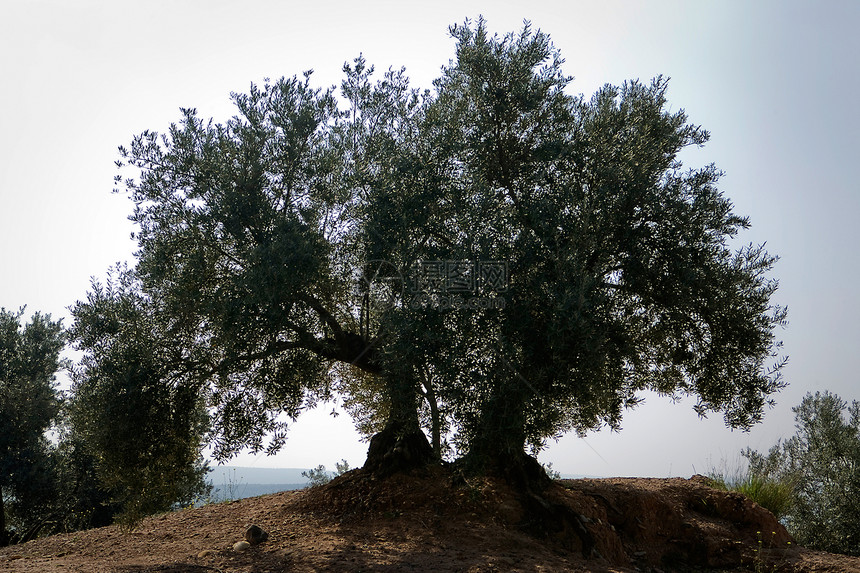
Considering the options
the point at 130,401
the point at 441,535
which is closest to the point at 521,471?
the point at 441,535

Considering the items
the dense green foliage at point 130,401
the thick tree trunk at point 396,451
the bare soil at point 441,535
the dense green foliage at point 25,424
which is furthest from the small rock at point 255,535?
the dense green foliage at point 25,424

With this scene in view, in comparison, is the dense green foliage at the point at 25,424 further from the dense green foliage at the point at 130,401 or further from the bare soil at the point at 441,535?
the dense green foliage at the point at 130,401

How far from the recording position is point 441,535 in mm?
11961

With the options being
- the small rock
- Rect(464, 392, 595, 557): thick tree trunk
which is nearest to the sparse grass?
Rect(464, 392, 595, 557): thick tree trunk

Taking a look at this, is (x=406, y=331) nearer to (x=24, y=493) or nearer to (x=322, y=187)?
(x=322, y=187)

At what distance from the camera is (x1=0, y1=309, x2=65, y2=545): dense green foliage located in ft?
68.6

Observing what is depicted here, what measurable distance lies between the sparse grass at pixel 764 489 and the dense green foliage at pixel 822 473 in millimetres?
609

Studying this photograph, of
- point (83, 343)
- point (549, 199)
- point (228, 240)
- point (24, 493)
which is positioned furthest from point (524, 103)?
point (24, 493)

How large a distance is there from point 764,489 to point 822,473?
2892 mm

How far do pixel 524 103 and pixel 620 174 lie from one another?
120 inches

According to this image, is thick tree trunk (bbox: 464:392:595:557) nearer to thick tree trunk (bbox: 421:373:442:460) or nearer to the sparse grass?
thick tree trunk (bbox: 421:373:442:460)

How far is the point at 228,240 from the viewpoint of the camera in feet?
42.8

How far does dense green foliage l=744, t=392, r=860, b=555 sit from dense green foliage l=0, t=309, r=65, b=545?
978 inches

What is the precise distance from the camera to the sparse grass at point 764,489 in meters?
17.2
